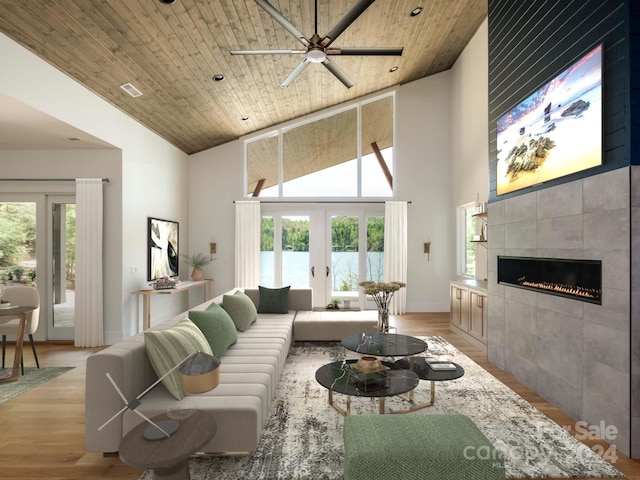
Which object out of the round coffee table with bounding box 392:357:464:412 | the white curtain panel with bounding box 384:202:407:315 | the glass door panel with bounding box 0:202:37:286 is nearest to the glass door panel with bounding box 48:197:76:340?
the glass door panel with bounding box 0:202:37:286

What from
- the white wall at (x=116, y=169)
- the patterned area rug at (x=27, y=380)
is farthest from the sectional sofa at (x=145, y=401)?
the white wall at (x=116, y=169)

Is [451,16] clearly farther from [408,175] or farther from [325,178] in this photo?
[325,178]

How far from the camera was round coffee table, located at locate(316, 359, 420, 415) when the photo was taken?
8.27ft

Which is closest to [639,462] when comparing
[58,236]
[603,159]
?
[603,159]

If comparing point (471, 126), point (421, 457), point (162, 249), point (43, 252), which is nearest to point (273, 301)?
point (162, 249)

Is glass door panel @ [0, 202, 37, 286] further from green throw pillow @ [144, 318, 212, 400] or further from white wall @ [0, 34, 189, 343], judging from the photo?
green throw pillow @ [144, 318, 212, 400]

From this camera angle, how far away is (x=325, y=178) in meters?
7.48

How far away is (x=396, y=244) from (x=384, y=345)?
4.08 meters

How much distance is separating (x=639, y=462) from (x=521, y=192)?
2.32 meters

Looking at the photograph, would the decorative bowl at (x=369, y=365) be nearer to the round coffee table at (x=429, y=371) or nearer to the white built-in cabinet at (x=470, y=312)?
the round coffee table at (x=429, y=371)

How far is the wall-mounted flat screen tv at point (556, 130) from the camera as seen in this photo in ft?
8.75

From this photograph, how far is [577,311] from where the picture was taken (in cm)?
283

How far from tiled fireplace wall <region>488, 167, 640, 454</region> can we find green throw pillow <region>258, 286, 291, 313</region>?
2726 millimetres

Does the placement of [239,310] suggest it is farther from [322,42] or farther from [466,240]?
[466,240]
